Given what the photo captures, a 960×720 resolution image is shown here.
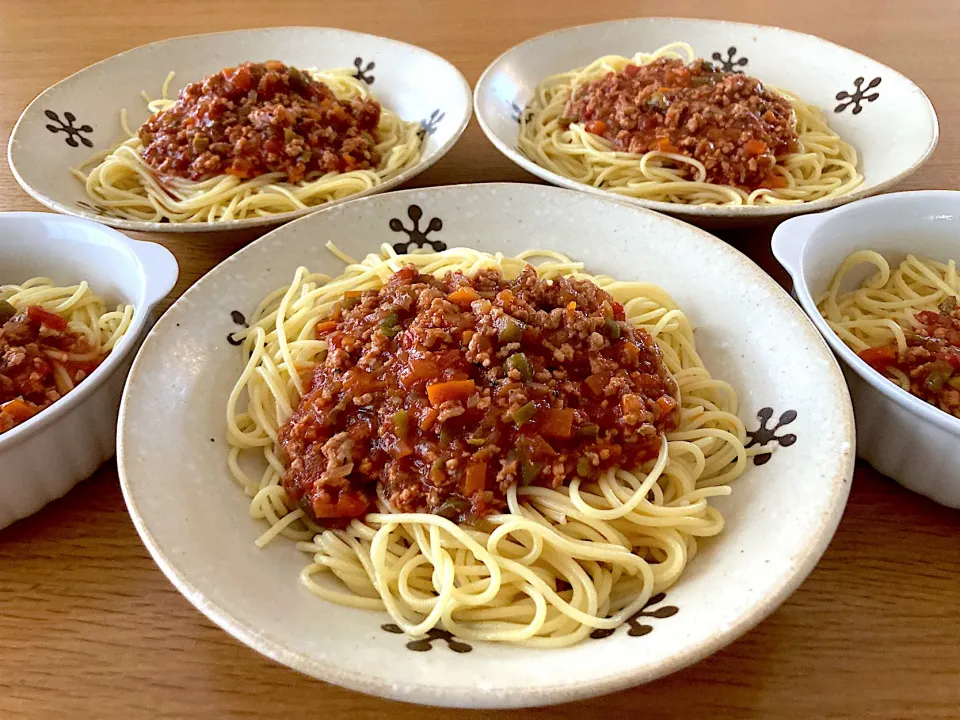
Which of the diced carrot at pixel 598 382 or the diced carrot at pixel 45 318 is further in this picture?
the diced carrot at pixel 45 318

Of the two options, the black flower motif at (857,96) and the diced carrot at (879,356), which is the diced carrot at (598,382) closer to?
the diced carrot at (879,356)

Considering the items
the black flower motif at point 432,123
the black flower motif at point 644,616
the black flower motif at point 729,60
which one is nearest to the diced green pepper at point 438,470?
the black flower motif at point 644,616

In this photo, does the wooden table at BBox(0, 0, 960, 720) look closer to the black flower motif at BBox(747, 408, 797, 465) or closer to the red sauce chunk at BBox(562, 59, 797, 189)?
the black flower motif at BBox(747, 408, 797, 465)

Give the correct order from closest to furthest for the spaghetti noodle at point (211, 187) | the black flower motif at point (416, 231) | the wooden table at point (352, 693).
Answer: the wooden table at point (352, 693)
the black flower motif at point (416, 231)
the spaghetti noodle at point (211, 187)

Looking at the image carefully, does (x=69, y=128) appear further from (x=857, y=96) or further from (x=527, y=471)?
(x=857, y=96)

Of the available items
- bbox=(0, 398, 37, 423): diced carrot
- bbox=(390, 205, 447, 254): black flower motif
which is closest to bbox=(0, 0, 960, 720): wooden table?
bbox=(0, 398, 37, 423): diced carrot

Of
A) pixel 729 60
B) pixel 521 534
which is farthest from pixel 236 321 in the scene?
pixel 729 60
